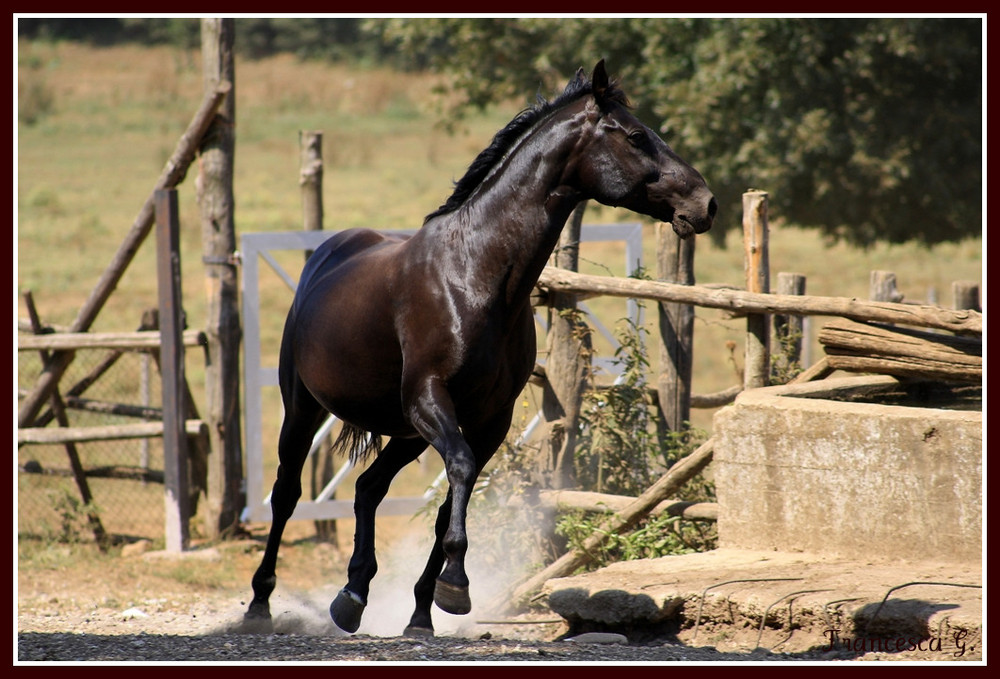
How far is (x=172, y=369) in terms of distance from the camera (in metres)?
8.88

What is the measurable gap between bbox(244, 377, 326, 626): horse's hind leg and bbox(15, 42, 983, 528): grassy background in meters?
4.57

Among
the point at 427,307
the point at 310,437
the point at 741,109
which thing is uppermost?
the point at 741,109

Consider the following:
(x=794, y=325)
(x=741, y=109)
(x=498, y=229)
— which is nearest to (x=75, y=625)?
(x=498, y=229)

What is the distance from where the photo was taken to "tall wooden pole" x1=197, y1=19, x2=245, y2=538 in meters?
9.20

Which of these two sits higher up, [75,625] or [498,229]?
[498,229]

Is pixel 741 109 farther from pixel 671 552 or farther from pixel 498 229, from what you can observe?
pixel 498 229

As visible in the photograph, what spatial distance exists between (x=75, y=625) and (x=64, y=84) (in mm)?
31028

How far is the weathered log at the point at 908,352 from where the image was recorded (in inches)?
242

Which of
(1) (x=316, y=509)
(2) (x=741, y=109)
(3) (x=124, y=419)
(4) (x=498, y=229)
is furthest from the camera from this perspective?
(2) (x=741, y=109)

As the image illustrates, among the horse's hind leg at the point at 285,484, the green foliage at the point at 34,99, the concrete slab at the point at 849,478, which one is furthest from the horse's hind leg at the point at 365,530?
the green foliage at the point at 34,99

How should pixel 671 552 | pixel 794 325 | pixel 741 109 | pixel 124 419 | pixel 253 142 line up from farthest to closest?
pixel 253 142 < pixel 741 109 < pixel 124 419 < pixel 794 325 < pixel 671 552

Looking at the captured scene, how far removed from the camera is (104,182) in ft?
84.0

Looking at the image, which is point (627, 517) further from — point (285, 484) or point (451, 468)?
point (451, 468)

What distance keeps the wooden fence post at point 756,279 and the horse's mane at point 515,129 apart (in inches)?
93.8
